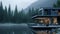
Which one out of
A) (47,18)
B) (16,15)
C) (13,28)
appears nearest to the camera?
(47,18)

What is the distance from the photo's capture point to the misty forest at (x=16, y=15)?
7.55m

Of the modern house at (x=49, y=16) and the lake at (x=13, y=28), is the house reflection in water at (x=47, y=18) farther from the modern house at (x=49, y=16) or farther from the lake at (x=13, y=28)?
the lake at (x=13, y=28)

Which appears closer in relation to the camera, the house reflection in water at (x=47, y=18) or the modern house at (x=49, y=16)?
the house reflection in water at (x=47, y=18)

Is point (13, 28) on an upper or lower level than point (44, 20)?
lower

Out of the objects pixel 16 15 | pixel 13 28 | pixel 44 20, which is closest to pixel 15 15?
pixel 16 15

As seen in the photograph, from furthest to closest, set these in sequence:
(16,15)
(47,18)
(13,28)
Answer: (13,28) < (16,15) < (47,18)

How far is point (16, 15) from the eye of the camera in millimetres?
7758

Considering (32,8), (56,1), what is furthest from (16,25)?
(56,1)

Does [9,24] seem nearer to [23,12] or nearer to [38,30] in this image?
[23,12]

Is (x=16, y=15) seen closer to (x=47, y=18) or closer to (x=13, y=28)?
(x=13, y=28)

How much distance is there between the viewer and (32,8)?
25.0 ft

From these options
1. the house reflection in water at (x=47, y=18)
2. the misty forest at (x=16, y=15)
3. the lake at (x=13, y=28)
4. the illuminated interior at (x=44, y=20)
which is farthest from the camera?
the lake at (x=13, y=28)

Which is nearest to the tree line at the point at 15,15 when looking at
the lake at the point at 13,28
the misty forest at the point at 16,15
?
the misty forest at the point at 16,15

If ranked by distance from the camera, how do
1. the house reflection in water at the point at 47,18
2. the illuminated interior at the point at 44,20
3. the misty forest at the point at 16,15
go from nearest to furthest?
the house reflection in water at the point at 47,18, the illuminated interior at the point at 44,20, the misty forest at the point at 16,15
